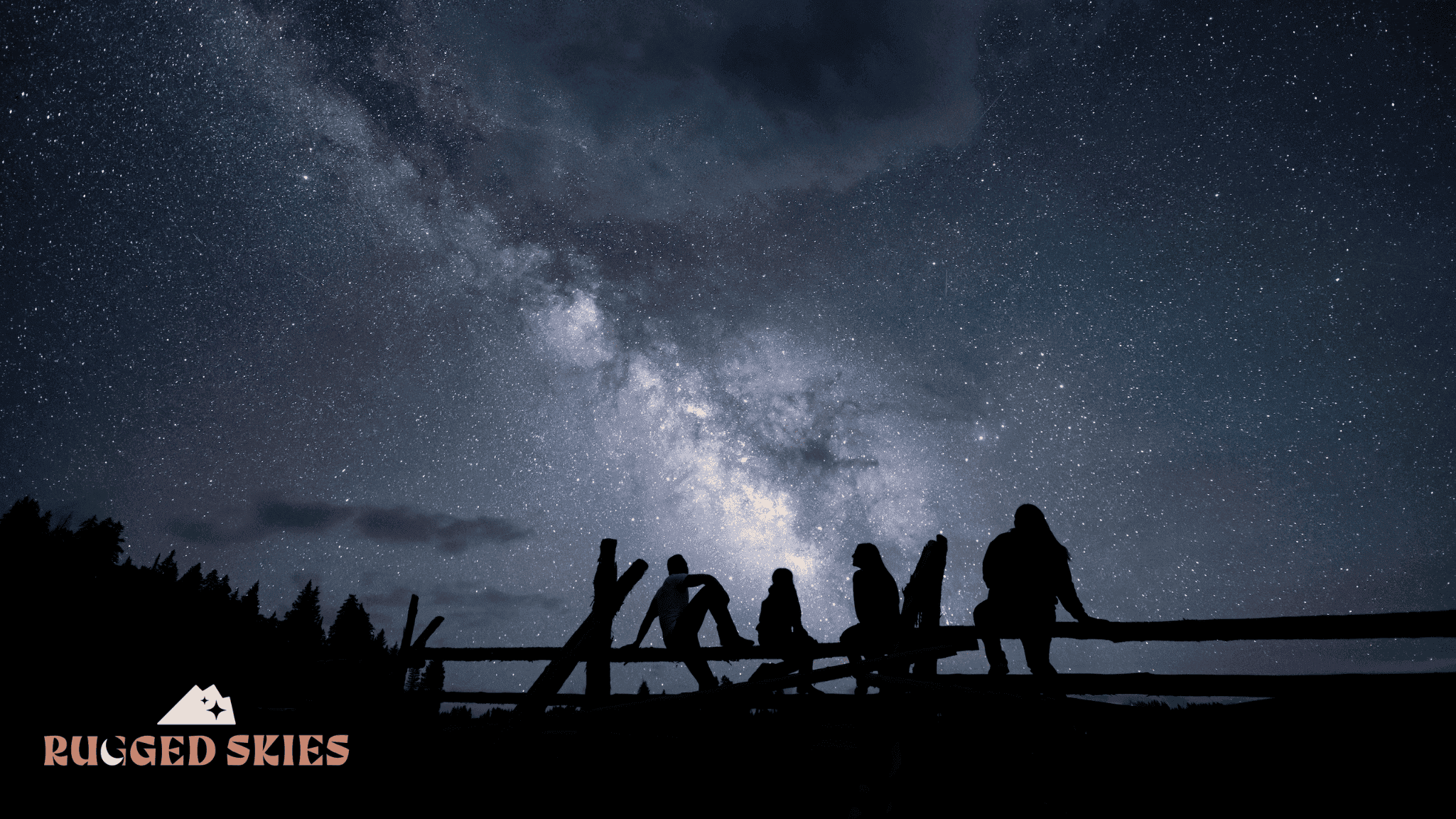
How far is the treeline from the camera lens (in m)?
9.97

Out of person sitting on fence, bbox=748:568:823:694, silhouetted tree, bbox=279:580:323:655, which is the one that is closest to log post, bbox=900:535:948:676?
person sitting on fence, bbox=748:568:823:694

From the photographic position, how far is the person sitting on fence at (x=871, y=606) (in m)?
5.76

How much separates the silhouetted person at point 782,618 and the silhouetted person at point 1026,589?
179cm

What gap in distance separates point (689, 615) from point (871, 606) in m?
2.10

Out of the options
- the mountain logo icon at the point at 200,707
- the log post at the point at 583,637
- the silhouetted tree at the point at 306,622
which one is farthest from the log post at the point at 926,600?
the silhouetted tree at the point at 306,622

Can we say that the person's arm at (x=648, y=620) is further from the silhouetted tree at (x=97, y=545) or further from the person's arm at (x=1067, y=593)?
the silhouetted tree at (x=97, y=545)

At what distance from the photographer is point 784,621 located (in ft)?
22.8

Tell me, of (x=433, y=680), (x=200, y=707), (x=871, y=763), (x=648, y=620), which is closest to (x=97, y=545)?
(x=433, y=680)

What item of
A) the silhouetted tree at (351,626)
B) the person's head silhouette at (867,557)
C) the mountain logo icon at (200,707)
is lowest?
the silhouetted tree at (351,626)

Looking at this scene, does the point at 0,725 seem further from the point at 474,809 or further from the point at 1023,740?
the point at 1023,740

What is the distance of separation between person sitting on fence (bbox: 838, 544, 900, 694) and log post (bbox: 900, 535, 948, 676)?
402mm

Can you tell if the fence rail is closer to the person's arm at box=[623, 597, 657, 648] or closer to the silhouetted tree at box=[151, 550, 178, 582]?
the person's arm at box=[623, 597, 657, 648]

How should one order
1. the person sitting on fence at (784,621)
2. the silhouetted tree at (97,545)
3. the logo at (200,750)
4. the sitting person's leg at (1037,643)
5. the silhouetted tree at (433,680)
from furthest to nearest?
1. the silhouetted tree at (97,545)
2. the silhouetted tree at (433,680)
3. the person sitting on fence at (784,621)
4. the sitting person's leg at (1037,643)
5. the logo at (200,750)

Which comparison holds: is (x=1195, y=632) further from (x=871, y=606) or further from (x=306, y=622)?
(x=306, y=622)
